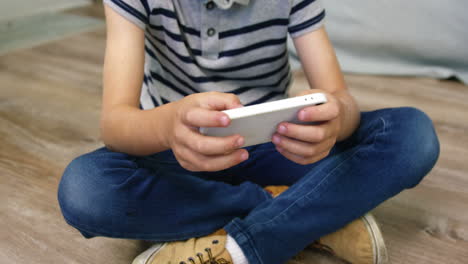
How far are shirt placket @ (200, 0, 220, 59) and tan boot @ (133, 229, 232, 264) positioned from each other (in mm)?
281

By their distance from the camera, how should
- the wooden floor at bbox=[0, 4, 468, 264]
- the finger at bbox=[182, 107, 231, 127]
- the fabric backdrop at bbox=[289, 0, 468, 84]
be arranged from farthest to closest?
the fabric backdrop at bbox=[289, 0, 468, 84], the wooden floor at bbox=[0, 4, 468, 264], the finger at bbox=[182, 107, 231, 127]

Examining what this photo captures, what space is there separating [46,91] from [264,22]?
93cm

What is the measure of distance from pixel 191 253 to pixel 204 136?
244 mm

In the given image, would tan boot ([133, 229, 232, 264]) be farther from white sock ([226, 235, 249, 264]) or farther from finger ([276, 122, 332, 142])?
finger ([276, 122, 332, 142])

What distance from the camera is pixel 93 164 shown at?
636 millimetres

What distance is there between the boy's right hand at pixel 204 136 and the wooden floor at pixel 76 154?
30 cm

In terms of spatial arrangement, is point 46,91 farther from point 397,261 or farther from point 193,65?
point 397,261

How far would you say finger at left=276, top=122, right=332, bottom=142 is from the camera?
1.68 ft

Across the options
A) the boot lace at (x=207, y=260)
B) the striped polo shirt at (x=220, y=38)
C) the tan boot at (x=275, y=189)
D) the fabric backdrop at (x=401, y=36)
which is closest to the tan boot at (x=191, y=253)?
the boot lace at (x=207, y=260)

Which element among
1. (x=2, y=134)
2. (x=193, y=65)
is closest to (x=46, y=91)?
(x=2, y=134)

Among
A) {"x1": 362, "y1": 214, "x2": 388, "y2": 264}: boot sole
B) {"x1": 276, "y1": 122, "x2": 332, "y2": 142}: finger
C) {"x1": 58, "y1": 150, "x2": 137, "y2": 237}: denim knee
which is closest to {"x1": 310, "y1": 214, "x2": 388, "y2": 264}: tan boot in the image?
{"x1": 362, "y1": 214, "x2": 388, "y2": 264}: boot sole

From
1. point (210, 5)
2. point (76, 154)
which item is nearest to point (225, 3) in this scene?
point (210, 5)

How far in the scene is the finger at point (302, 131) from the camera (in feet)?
1.68

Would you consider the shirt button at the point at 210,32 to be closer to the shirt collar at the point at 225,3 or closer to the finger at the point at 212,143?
the shirt collar at the point at 225,3
